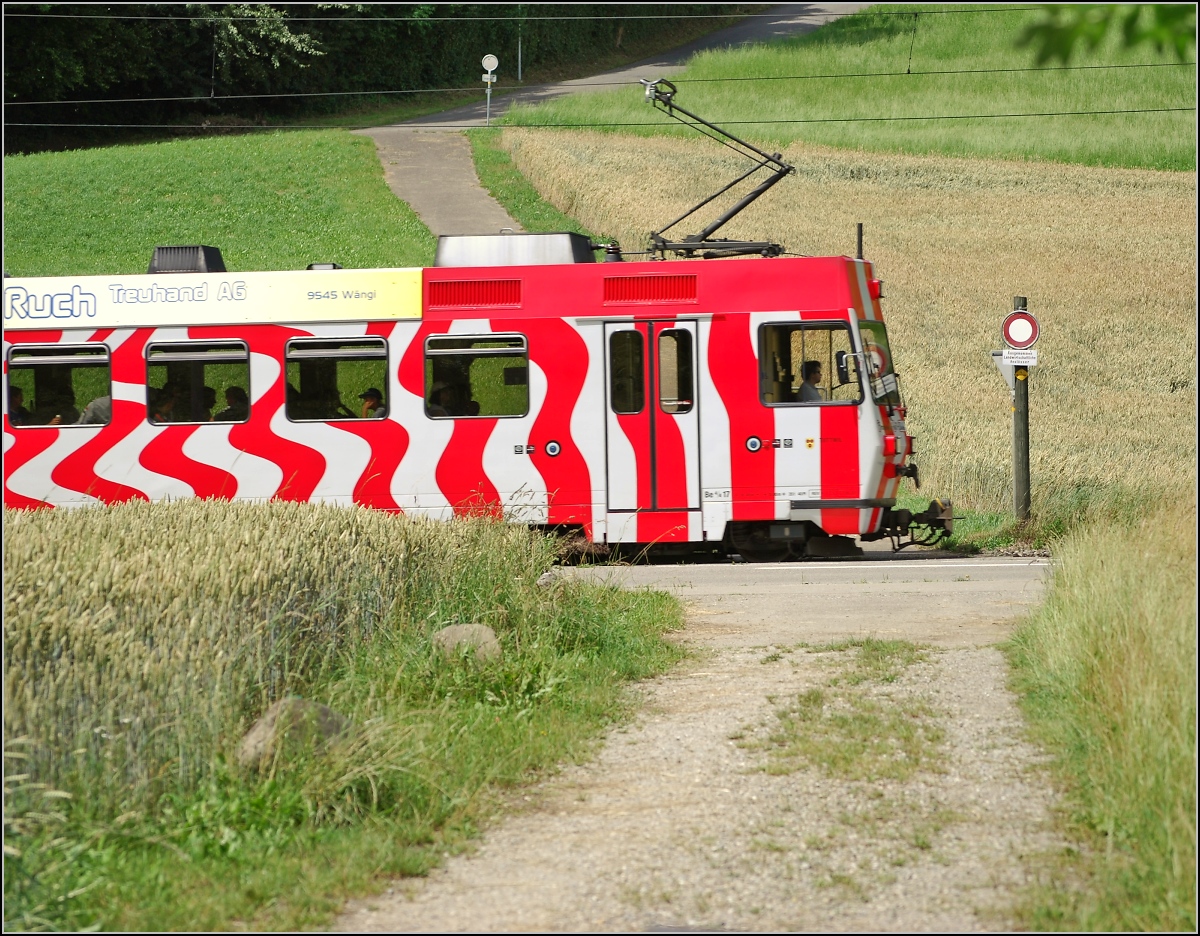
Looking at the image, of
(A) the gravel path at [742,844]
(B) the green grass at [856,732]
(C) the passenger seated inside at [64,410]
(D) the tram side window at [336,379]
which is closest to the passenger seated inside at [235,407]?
(D) the tram side window at [336,379]

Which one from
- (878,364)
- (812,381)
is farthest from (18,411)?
(878,364)

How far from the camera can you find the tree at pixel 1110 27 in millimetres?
3564

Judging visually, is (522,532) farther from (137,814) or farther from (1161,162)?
(1161,162)

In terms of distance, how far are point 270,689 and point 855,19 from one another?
258 feet

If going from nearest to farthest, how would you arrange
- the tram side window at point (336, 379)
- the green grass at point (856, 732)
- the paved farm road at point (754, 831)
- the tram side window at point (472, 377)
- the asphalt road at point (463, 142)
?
the paved farm road at point (754, 831), the green grass at point (856, 732), the tram side window at point (472, 377), the tram side window at point (336, 379), the asphalt road at point (463, 142)

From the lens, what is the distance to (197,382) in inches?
614

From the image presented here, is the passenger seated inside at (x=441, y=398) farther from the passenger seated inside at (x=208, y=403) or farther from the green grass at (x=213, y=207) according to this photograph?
the green grass at (x=213, y=207)

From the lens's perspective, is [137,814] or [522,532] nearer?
[137,814]

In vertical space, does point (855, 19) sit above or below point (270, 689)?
above

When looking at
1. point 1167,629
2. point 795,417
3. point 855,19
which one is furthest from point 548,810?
point 855,19

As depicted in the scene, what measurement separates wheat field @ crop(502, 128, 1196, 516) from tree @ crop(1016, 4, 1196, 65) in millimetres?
12739

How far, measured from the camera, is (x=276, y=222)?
4456 cm

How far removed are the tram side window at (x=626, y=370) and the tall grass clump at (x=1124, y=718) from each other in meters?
6.84

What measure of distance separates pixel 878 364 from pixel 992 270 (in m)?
24.3
